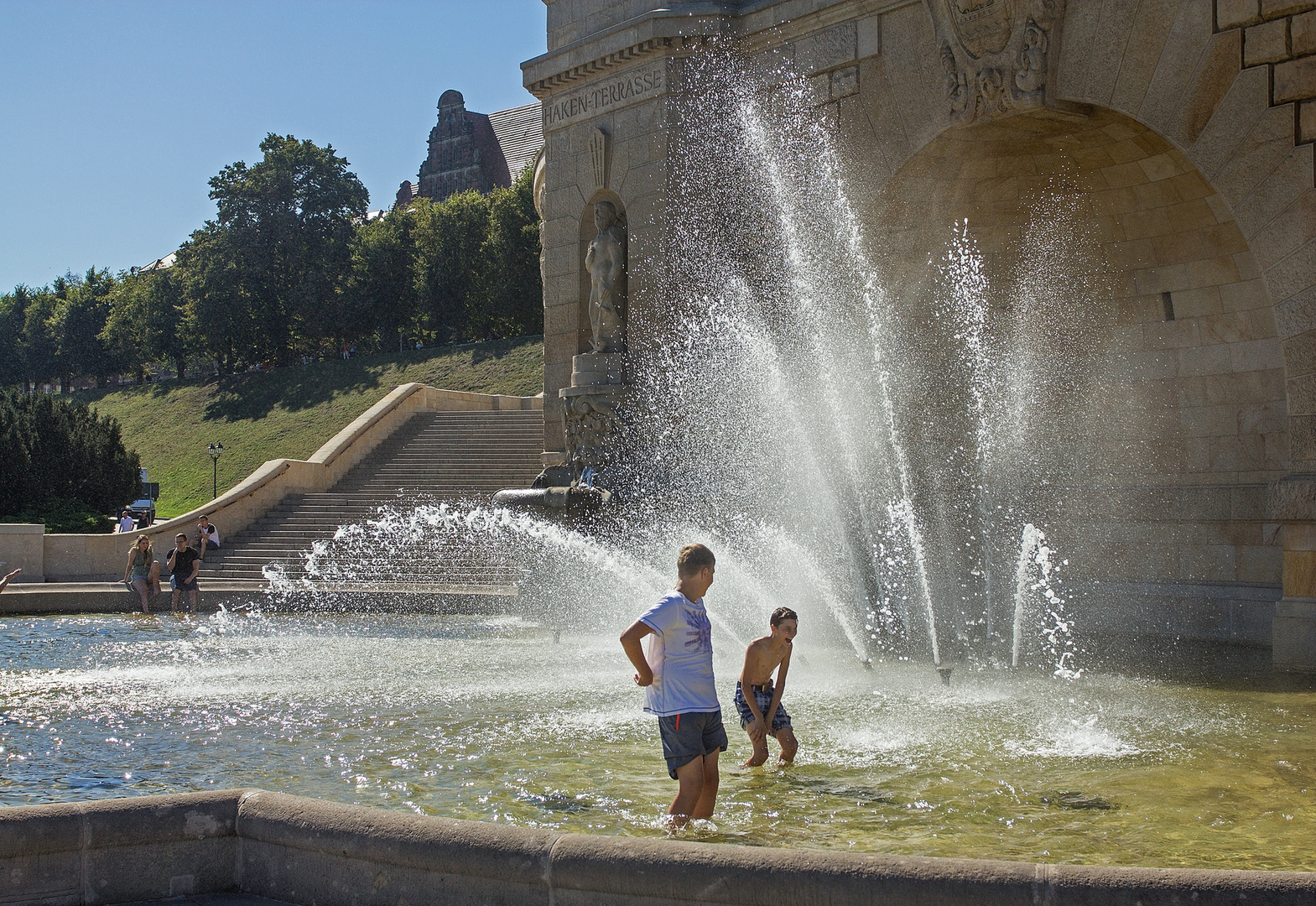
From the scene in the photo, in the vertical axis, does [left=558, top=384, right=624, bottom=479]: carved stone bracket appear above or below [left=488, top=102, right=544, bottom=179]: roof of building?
below

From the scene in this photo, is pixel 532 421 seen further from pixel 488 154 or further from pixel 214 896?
pixel 488 154

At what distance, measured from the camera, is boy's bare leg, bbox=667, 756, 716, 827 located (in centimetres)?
541

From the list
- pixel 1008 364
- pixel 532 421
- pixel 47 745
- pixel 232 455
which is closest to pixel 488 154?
pixel 232 455

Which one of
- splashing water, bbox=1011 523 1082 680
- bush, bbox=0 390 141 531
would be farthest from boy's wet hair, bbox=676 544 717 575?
bush, bbox=0 390 141 531

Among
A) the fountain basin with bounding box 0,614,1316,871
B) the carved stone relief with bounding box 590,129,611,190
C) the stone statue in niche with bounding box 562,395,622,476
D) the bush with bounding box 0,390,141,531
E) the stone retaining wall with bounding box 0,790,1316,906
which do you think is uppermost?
the carved stone relief with bounding box 590,129,611,190

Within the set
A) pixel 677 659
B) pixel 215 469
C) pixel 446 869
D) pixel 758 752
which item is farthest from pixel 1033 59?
pixel 215 469

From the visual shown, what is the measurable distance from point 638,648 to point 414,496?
21490 millimetres

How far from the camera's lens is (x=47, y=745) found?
7617 mm

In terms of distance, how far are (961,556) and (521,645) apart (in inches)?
220

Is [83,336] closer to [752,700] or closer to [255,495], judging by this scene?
[255,495]

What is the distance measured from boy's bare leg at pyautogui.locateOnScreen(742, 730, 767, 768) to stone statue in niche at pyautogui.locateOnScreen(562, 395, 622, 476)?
29.5ft

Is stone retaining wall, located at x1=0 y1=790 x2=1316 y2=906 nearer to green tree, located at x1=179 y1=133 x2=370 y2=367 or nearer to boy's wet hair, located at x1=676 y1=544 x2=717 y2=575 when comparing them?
boy's wet hair, located at x1=676 y1=544 x2=717 y2=575

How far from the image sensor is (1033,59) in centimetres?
1239

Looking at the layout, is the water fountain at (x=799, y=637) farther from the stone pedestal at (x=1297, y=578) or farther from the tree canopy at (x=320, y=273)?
the tree canopy at (x=320, y=273)
